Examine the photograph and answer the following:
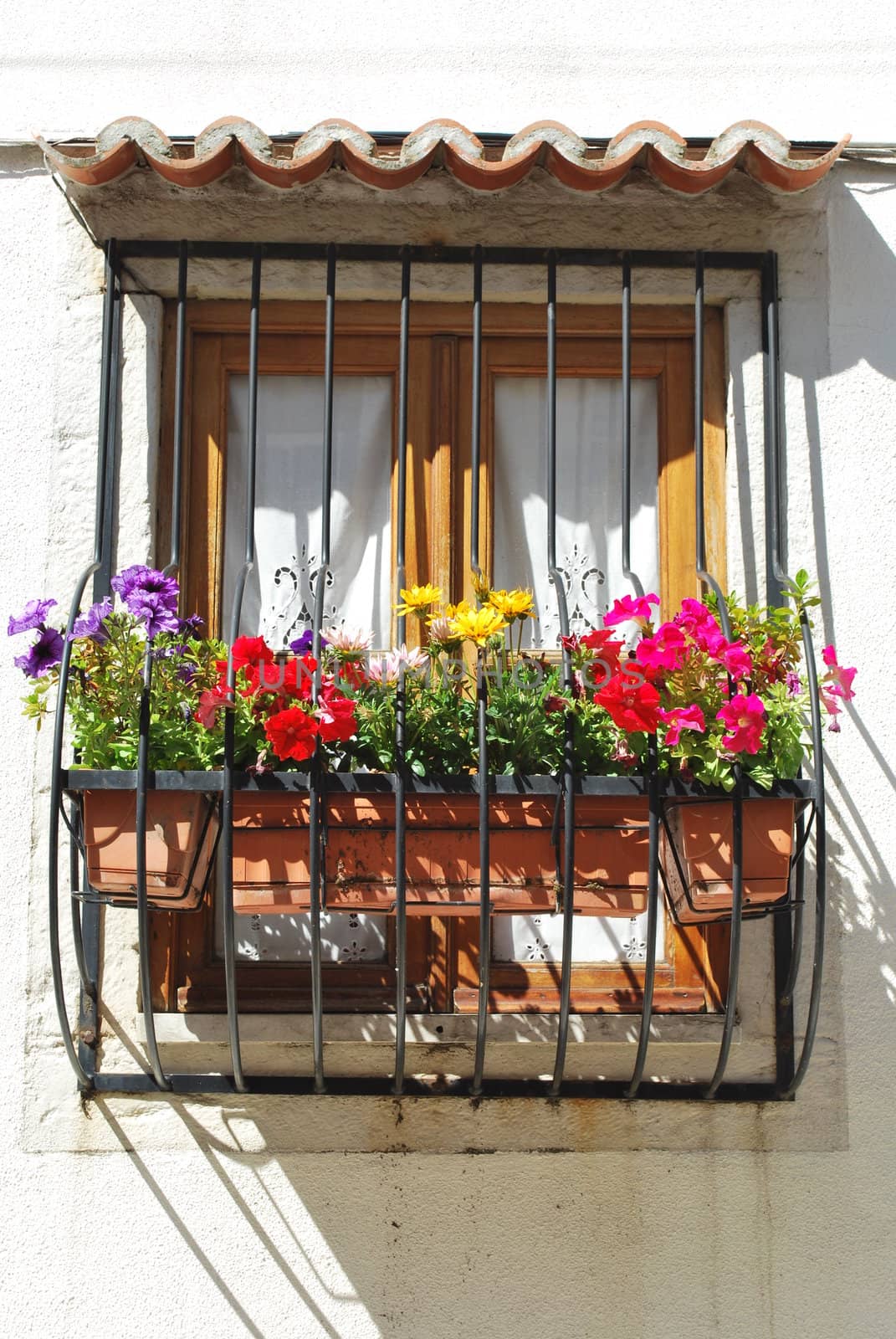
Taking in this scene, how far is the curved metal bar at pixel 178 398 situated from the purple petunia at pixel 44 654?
28 centimetres

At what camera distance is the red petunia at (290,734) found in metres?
2.38

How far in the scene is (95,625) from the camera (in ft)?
8.29

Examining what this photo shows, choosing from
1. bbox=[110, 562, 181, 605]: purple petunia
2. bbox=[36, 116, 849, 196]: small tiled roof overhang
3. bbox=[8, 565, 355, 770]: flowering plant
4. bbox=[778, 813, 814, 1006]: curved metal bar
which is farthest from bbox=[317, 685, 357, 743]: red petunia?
bbox=[36, 116, 849, 196]: small tiled roof overhang

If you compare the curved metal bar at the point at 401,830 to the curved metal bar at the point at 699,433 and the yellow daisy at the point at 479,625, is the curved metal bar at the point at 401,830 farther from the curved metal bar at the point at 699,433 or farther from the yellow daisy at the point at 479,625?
the curved metal bar at the point at 699,433

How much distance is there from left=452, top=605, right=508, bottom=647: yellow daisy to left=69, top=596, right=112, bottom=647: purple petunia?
613 millimetres

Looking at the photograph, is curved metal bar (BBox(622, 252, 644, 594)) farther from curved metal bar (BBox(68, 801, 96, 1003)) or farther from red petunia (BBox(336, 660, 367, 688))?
A: curved metal bar (BBox(68, 801, 96, 1003))

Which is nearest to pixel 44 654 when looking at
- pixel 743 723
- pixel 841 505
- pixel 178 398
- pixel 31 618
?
pixel 31 618

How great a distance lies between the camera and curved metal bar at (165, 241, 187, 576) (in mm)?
2783

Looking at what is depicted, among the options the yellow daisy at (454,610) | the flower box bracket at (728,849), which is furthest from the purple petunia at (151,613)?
the flower box bracket at (728,849)

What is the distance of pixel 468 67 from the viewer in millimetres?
3123

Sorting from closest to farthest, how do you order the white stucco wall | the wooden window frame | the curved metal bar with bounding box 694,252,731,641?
the white stucco wall < the curved metal bar with bounding box 694,252,731,641 < the wooden window frame

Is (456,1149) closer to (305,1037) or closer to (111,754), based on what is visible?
(305,1037)

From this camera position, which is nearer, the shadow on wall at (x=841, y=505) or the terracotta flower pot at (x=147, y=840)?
the terracotta flower pot at (x=147, y=840)

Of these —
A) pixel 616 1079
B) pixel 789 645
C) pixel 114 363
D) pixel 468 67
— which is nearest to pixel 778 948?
pixel 616 1079
